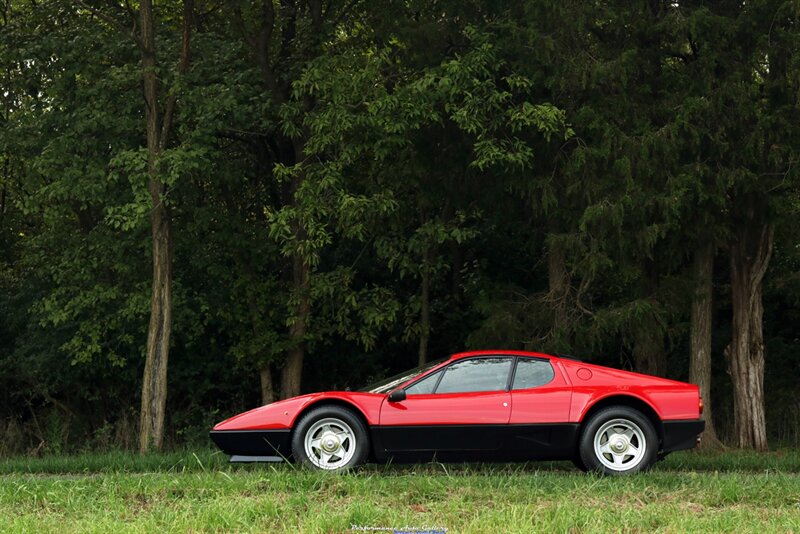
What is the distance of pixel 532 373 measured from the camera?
12.1 m

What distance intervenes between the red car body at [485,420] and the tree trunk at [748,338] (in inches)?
289

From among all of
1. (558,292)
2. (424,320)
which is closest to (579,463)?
(558,292)

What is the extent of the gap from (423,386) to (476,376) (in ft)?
1.96

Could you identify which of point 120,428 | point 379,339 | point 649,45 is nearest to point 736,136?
point 649,45

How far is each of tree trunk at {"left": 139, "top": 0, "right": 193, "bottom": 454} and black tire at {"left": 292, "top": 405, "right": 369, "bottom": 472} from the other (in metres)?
6.86

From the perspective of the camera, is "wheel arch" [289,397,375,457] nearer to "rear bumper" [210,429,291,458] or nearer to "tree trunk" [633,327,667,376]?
"rear bumper" [210,429,291,458]

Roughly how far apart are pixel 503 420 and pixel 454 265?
1070cm

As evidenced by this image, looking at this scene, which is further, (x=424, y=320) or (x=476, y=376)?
(x=424, y=320)

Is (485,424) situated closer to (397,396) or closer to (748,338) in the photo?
(397,396)

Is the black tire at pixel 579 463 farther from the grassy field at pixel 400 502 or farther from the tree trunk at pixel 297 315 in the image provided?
the tree trunk at pixel 297 315

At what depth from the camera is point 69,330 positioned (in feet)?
71.4

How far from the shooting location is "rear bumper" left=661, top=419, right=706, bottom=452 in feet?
39.0

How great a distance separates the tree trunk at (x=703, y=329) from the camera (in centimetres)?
1845

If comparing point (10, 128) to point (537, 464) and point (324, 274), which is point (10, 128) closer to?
point (324, 274)
